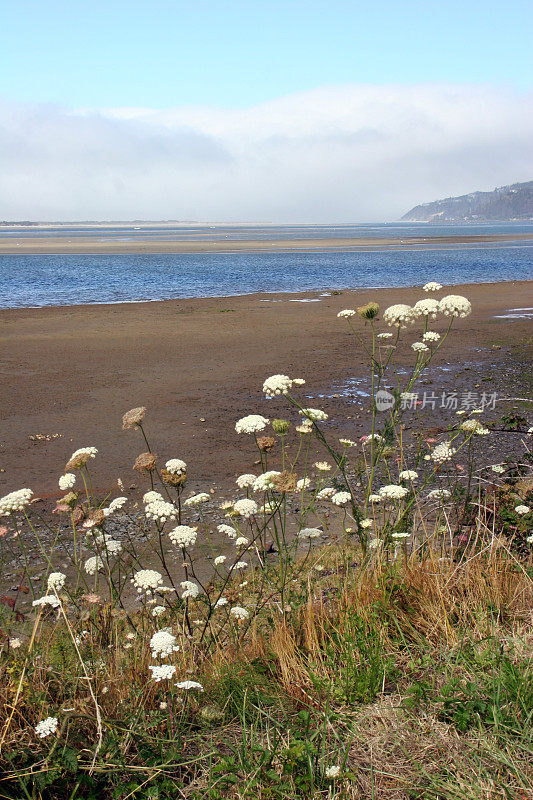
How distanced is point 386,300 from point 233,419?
17.8m

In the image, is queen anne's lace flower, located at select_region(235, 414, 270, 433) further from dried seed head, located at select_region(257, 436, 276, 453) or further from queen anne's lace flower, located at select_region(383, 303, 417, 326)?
queen anne's lace flower, located at select_region(383, 303, 417, 326)

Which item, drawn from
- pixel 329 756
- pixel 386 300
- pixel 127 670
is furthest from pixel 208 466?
pixel 386 300

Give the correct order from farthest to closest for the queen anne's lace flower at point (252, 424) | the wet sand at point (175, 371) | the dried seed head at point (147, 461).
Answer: the wet sand at point (175, 371) → the queen anne's lace flower at point (252, 424) → the dried seed head at point (147, 461)

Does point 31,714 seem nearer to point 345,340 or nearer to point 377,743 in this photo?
point 377,743

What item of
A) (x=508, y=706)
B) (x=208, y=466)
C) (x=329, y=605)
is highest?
(x=508, y=706)

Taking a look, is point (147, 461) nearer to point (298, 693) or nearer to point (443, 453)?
point (298, 693)

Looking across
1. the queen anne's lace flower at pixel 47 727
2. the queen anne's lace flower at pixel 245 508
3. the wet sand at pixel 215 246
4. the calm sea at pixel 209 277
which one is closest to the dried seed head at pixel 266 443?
the queen anne's lace flower at pixel 245 508

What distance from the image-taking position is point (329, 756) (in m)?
2.45

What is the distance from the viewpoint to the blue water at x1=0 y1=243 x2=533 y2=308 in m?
31.7

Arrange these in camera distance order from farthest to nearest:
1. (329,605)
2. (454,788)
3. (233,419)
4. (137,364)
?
(137,364) < (233,419) < (329,605) < (454,788)

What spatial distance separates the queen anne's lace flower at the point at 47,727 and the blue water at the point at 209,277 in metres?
27.0

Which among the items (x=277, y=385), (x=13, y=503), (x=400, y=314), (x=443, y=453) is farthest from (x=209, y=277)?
(x=13, y=503)

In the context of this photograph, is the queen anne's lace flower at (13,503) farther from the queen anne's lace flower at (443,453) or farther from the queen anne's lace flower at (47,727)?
the queen anne's lace flower at (443,453)

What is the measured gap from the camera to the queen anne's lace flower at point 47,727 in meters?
2.28
